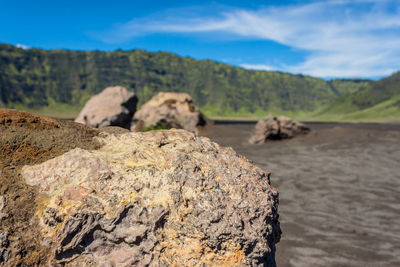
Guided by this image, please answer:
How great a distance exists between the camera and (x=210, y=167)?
309 cm

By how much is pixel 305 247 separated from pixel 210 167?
2.82m

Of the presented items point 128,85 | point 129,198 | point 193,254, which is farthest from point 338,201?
point 128,85

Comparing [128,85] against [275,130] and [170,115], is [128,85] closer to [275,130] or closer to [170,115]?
[170,115]

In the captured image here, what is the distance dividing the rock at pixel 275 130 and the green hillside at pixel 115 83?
13687 centimetres

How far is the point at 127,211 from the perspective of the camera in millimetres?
2705

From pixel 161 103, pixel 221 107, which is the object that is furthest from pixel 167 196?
pixel 221 107

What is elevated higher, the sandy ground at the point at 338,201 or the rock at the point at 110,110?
the rock at the point at 110,110

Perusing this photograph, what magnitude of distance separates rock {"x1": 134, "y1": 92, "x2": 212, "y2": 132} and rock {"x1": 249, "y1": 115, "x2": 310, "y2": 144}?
13.7 ft

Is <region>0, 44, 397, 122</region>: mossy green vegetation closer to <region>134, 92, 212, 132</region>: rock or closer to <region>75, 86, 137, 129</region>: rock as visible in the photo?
<region>134, 92, 212, 132</region>: rock

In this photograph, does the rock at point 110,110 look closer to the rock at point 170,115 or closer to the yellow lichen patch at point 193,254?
the rock at point 170,115

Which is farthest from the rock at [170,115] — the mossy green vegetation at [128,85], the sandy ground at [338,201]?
the mossy green vegetation at [128,85]

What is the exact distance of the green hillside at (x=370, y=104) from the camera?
11212 centimetres

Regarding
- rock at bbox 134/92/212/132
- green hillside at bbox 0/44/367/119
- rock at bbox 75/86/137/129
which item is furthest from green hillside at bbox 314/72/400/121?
rock at bbox 75/86/137/129

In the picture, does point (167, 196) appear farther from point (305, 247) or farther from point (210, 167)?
point (305, 247)
